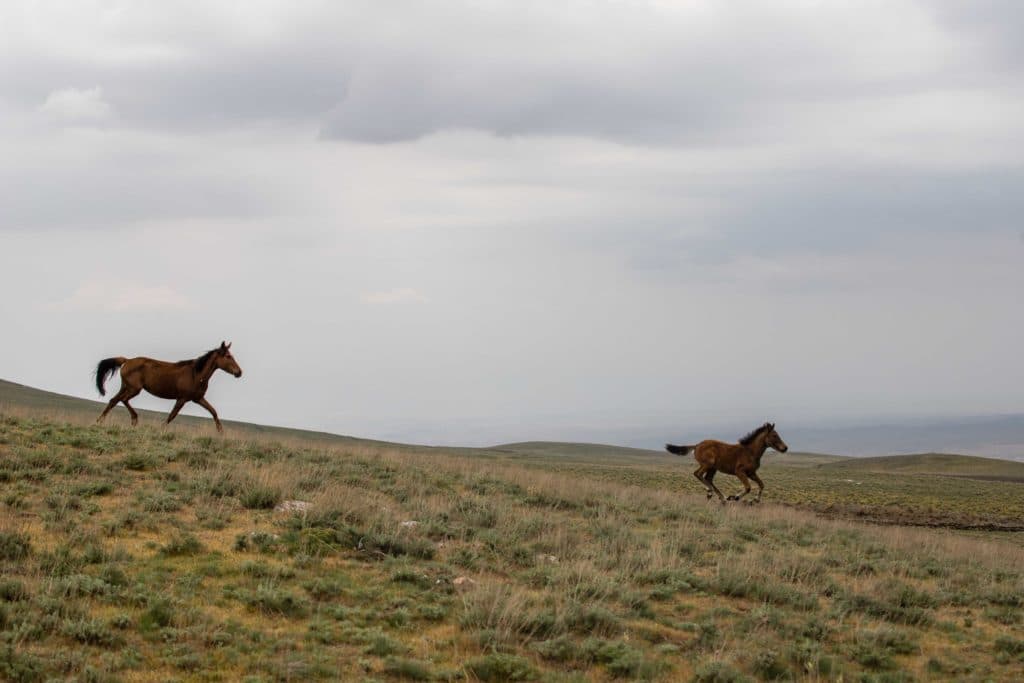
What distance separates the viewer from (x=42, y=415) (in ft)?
67.2

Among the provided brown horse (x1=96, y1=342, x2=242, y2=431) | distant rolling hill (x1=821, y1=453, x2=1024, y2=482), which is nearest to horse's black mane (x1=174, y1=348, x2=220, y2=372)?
brown horse (x1=96, y1=342, x2=242, y2=431)

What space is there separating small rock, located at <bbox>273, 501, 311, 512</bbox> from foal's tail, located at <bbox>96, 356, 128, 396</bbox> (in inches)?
399

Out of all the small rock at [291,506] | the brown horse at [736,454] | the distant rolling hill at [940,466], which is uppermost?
the brown horse at [736,454]

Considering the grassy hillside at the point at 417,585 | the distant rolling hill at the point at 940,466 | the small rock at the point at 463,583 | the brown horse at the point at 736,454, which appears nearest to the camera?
the grassy hillside at the point at 417,585

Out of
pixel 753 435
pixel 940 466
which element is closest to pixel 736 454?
pixel 753 435

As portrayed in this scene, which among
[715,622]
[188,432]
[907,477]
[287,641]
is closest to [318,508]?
[287,641]

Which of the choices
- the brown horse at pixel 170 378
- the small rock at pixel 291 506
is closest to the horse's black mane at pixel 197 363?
the brown horse at pixel 170 378

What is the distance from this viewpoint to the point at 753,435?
2647cm

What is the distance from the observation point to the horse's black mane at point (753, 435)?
86.1 feet

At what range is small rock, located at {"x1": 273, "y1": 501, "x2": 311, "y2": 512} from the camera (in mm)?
13797

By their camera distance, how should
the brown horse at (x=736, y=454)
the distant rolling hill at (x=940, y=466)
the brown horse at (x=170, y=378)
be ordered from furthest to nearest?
the distant rolling hill at (x=940, y=466), the brown horse at (x=736, y=454), the brown horse at (x=170, y=378)

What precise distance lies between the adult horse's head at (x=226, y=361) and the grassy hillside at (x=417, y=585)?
4.03 m

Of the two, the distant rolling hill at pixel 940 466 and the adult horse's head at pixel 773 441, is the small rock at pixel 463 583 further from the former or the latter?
the distant rolling hill at pixel 940 466

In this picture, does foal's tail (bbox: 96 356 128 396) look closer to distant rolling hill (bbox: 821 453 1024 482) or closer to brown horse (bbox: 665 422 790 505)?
brown horse (bbox: 665 422 790 505)
